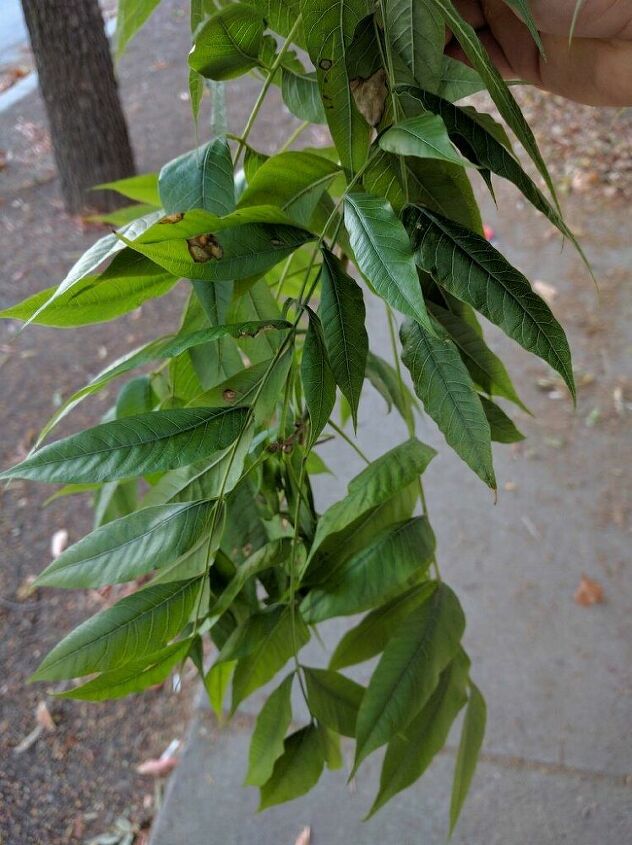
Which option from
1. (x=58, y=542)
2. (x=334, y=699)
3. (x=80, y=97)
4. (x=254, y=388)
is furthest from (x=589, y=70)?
(x=80, y=97)

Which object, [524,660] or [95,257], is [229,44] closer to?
[95,257]

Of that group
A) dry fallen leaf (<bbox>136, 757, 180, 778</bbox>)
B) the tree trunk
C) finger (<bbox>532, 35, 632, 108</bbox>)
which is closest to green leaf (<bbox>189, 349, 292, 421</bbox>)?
finger (<bbox>532, 35, 632, 108</bbox>)

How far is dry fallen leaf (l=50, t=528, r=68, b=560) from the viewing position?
2.17m

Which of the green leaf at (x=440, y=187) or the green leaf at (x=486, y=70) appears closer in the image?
the green leaf at (x=486, y=70)

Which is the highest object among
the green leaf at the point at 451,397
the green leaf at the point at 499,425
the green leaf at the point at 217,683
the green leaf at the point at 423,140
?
the green leaf at the point at 423,140

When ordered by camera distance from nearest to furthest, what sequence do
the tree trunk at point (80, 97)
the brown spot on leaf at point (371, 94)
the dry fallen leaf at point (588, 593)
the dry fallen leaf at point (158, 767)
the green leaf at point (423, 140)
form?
the green leaf at point (423, 140)
the brown spot on leaf at point (371, 94)
the dry fallen leaf at point (158, 767)
the dry fallen leaf at point (588, 593)
the tree trunk at point (80, 97)

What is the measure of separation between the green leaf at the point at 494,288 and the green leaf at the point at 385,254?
35 mm

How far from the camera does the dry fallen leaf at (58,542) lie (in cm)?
217

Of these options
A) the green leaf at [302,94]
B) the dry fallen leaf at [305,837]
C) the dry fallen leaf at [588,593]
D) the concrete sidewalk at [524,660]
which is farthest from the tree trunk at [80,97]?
the green leaf at [302,94]

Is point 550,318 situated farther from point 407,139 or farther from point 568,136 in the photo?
point 568,136

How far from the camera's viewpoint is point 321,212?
746 mm

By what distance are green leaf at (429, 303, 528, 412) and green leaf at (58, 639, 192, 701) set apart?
0.32 meters

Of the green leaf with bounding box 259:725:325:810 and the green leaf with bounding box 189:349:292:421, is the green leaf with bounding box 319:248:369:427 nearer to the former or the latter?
the green leaf with bounding box 189:349:292:421

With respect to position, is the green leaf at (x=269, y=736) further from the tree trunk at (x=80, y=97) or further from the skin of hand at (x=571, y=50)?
the tree trunk at (x=80, y=97)
